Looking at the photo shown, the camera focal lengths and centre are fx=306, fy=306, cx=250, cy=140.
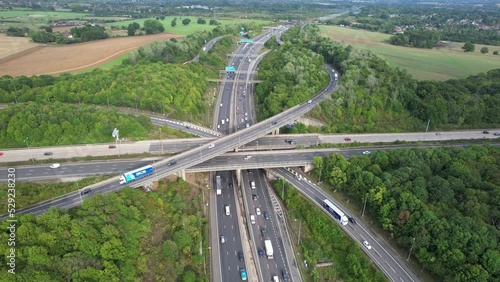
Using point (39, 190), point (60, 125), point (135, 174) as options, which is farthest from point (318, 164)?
point (60, 125)

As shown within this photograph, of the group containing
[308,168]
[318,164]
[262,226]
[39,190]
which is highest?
[39,190]

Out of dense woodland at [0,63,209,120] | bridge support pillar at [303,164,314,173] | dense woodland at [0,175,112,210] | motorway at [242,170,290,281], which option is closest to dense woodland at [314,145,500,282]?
bridge support pillar at [303,164,314,173]

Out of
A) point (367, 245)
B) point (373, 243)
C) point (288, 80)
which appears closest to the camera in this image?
point (367, 245)

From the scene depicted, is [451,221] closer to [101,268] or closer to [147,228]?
[147,228]

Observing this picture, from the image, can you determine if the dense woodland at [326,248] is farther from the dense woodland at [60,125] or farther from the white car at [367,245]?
the dense woodland at [60,125]

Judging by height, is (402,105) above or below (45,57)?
below

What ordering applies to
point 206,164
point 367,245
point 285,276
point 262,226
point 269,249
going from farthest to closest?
1. point 206,164
2. point 262,226
3. point 269,249
4. point 367,245
5. point 285,276

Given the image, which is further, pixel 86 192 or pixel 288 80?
pixel 288 80

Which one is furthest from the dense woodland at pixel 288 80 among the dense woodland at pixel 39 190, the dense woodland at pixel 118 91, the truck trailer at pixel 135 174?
the dense woodland at pixel 39 190

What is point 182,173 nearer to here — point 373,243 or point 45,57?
point 373,243
